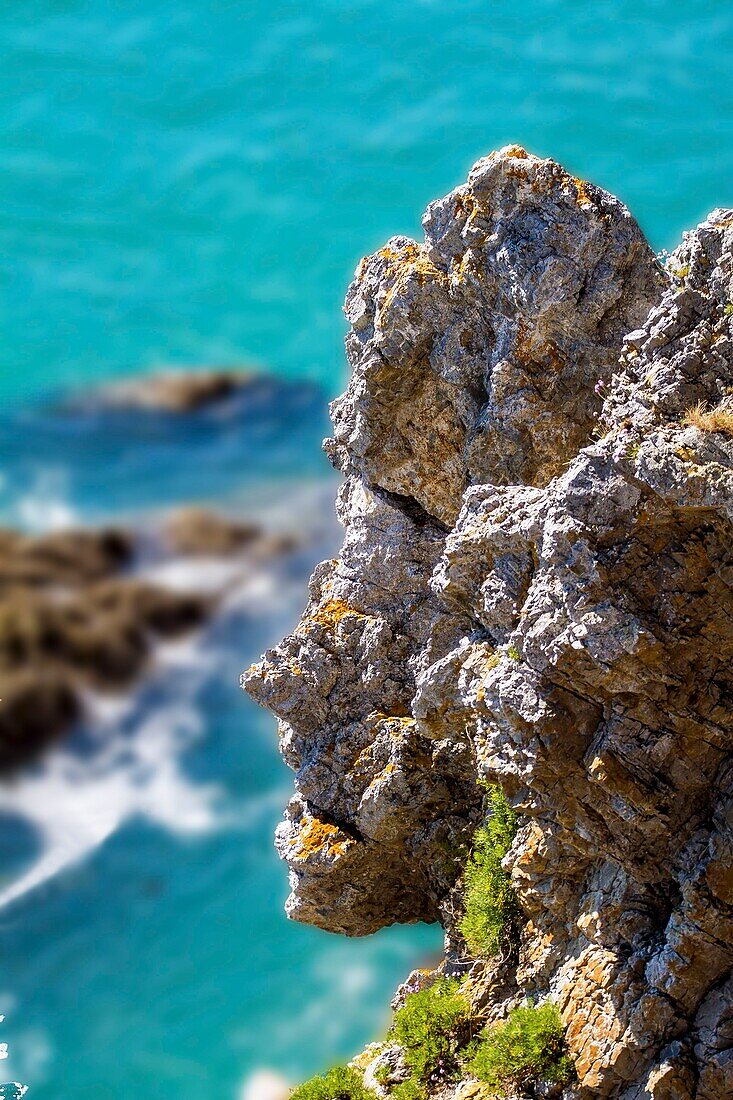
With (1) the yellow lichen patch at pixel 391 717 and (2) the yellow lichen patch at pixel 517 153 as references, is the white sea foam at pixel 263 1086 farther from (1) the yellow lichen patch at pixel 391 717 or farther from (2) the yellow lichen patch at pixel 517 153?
(2) the yellow lichen patch at pixel 517 153

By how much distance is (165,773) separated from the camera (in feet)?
101

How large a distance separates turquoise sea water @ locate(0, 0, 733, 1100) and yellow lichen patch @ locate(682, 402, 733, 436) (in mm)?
18377

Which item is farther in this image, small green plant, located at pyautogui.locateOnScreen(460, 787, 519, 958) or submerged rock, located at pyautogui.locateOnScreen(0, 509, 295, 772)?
submerged rock, located at pyautogui.locateOnScreen(0, 509, 295, 772)

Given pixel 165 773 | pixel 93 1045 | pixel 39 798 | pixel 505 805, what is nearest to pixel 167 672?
pixel 165 773

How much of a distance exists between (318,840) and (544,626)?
310 inches

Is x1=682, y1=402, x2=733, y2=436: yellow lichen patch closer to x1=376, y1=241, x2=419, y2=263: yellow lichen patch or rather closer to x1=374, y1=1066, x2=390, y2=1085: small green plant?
x1=376, y1=241, x2=419, y2=263: yellow lichen patch

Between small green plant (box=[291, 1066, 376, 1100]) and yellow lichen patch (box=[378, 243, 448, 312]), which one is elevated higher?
yellow lichen patch (box=[378, 243, 448, 312])

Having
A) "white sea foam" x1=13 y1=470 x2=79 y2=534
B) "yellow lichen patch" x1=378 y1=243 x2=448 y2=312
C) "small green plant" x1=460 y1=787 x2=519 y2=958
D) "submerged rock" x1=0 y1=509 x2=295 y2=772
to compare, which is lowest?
"small green plant" x1=460 y1=787 x2=519 y2=958

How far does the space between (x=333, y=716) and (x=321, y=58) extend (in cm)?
2476

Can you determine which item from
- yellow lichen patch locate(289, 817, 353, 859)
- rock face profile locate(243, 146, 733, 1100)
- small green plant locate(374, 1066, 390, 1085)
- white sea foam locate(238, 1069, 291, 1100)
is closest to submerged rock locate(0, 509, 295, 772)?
white sea foam locate(238, 1069, 291, 1100)

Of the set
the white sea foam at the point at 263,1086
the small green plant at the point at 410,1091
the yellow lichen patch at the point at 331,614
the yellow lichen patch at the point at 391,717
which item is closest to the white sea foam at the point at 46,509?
the yellow lichen patch at the point at 331,614

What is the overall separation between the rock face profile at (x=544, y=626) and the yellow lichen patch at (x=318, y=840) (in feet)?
0.17

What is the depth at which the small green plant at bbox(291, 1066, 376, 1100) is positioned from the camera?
16.3m

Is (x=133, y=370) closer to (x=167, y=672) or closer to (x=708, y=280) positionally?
(x=167, y=672)
